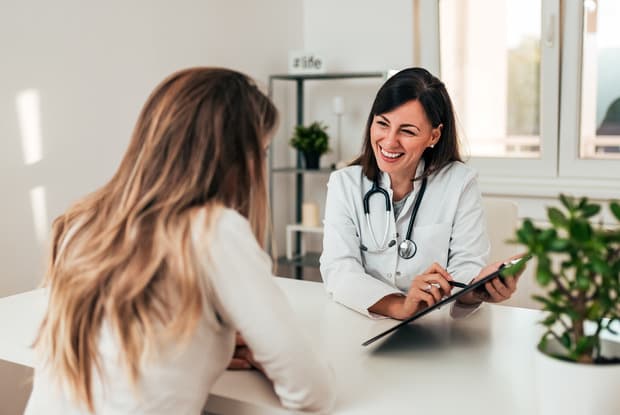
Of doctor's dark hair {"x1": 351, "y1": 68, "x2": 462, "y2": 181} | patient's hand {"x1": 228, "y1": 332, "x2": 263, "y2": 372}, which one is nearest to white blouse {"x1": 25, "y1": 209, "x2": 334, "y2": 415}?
patient's hand {"x1": 228, "y1": 332, "x2": 263, "y2": 372}

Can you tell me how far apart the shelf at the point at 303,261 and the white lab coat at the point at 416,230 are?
Result: 187 centimetres

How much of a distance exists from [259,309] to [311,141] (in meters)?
2.84

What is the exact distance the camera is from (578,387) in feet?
2.97

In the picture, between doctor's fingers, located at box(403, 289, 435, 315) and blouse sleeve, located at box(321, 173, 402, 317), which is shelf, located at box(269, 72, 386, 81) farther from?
doctor's fingers, located at box(403, 289, 435, 315)

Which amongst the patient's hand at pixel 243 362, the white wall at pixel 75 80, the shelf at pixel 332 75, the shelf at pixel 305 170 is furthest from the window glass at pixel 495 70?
the patient's hand at pixel 243 362

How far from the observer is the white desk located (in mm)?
1096

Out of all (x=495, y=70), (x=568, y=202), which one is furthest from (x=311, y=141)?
(x=568, y=202)

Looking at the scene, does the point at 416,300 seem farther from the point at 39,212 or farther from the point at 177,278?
the point at 39,212

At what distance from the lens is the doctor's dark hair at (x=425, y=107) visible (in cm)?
187

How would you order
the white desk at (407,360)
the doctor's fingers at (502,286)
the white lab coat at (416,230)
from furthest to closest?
the white lab coat at (416,230) → the doctor's fingers at (502,286) → the white desk at (407,360)

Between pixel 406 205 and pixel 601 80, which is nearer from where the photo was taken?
pixel 406 205

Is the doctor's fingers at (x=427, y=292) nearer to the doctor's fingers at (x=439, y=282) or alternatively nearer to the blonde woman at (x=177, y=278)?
the doctor's fingers at (x=439, y=282)

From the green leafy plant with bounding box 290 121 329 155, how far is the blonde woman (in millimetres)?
2686

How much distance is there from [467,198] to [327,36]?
2.31 meters
